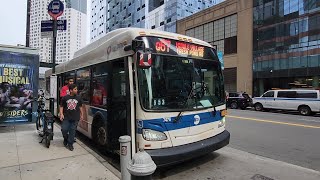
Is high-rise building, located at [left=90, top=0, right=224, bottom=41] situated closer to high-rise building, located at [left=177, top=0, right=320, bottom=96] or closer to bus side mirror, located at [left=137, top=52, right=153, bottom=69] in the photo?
high-rise building, located at [left=177, top=0, right=320, bottom=96]

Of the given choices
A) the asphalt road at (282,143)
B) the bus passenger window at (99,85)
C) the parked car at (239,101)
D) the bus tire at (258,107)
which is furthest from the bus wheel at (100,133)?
the parked car at (239,101)

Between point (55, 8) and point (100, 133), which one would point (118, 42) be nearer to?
point (100, 133)

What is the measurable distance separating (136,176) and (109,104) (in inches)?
146

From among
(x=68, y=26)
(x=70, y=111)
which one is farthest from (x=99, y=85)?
(x=68, y=26)

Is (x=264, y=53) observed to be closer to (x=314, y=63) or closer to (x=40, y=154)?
(x=314, y=63)

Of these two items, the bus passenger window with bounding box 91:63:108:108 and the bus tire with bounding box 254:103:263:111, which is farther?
the bus tire with bounding box 254:103:263:111

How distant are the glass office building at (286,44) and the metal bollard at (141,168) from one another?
30350mm

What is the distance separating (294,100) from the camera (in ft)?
71.7

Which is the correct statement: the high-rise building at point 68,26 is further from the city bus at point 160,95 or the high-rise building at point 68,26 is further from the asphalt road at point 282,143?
the asphalt road at point 282,143

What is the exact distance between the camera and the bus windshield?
587cm

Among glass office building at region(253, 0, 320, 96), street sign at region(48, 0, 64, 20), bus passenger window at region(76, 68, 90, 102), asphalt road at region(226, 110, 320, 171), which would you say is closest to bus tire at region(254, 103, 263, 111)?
glass office building at region(253, 0, 320, 96)

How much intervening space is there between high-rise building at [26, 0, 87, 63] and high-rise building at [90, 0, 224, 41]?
38.8m

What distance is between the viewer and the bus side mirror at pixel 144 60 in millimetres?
5574

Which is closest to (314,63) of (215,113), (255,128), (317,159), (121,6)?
(255,128)
